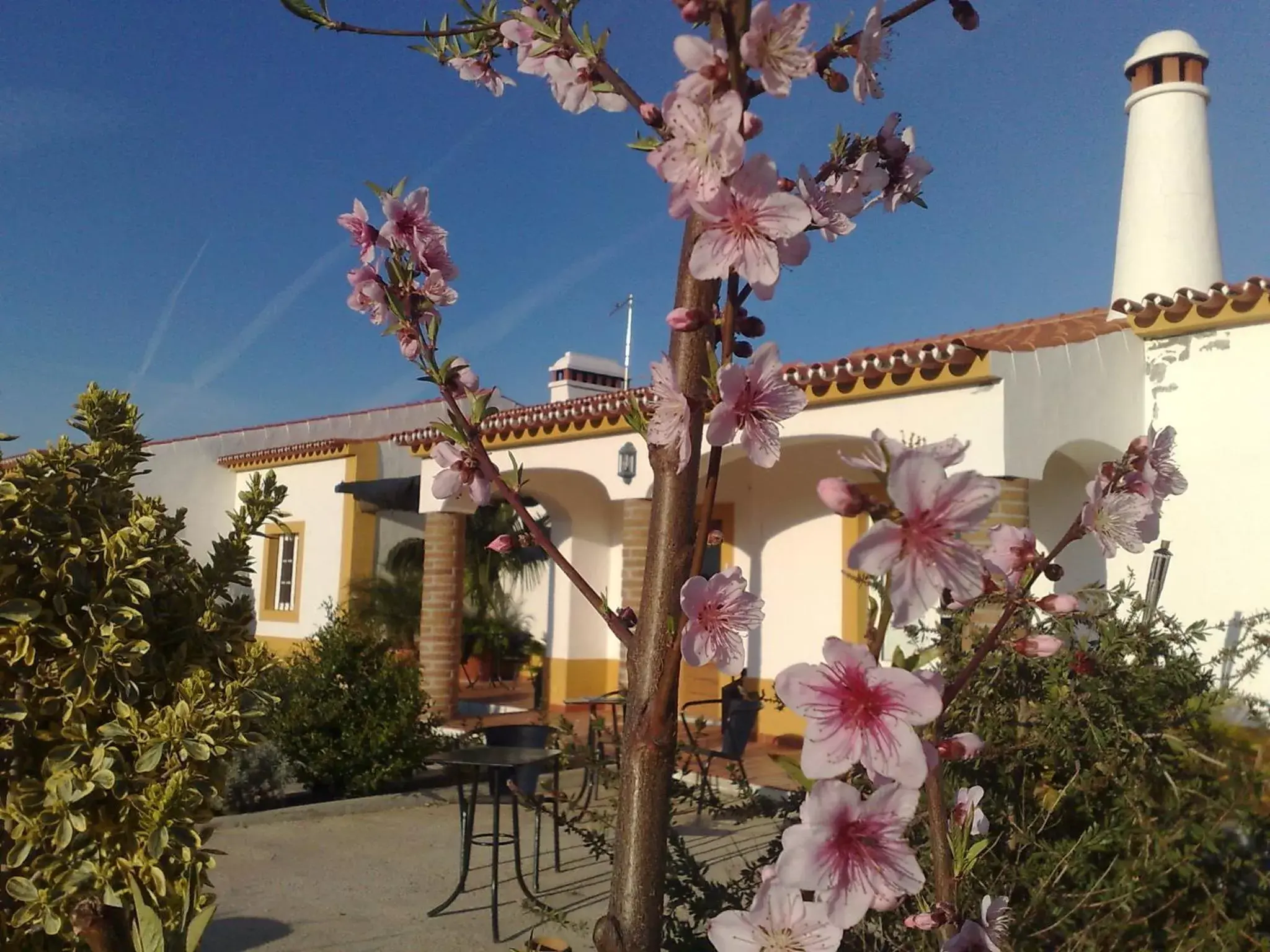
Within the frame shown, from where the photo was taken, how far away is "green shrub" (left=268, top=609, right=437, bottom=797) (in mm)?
7633

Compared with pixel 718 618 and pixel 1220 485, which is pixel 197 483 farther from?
A: pixel 718 618

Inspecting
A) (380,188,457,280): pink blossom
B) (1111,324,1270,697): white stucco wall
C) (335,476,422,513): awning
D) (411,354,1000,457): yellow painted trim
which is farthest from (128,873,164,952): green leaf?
(335,476,422,513): awning

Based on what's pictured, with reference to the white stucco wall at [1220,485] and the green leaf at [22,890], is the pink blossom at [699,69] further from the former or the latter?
the white stucco wall at [1220,485]

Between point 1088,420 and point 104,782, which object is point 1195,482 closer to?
point 1088,420

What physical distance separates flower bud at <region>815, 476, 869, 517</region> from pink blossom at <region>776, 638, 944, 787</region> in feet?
0.37

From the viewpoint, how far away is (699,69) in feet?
3.05

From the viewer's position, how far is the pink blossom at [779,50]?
918 mm

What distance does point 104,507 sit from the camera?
2420 mm

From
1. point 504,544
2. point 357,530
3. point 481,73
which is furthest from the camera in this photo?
point 357,530

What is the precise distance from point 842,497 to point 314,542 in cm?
1634

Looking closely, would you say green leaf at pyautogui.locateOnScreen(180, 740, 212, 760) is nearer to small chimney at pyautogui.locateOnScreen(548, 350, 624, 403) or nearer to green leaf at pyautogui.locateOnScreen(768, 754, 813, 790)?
green leaf at pyautogui.locateOnScreen(768, 754, 813, 790)

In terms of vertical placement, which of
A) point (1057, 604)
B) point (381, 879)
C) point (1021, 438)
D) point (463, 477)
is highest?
point (1021, 438)

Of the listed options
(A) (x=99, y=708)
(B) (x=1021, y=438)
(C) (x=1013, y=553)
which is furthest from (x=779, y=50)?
(B) (x=1021, y=438)

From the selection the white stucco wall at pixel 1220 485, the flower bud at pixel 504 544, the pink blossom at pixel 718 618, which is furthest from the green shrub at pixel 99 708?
the white stucco wall at pixel 1220 485
